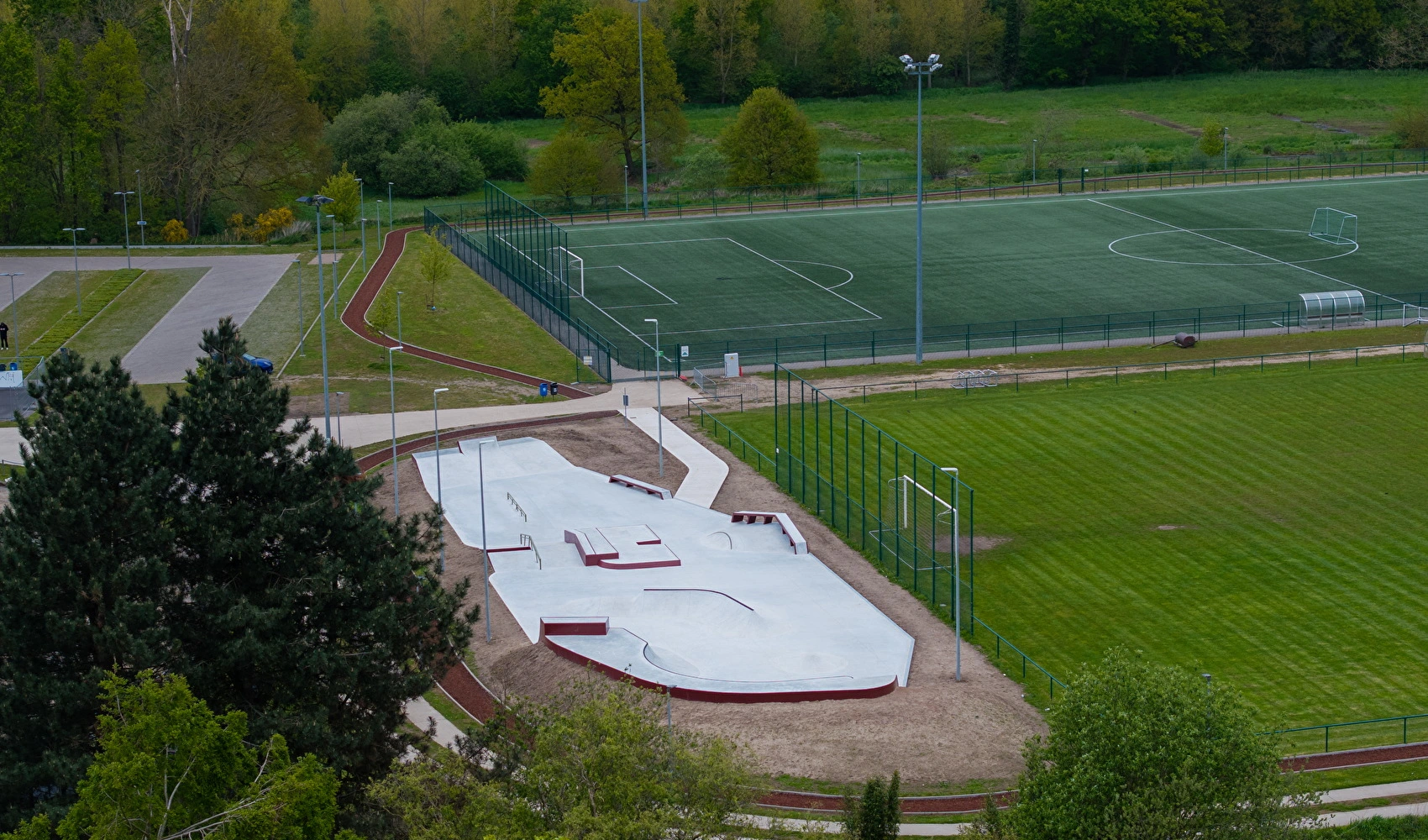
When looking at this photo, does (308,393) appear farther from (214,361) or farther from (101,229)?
(101,229)

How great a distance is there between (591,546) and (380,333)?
38.0 m

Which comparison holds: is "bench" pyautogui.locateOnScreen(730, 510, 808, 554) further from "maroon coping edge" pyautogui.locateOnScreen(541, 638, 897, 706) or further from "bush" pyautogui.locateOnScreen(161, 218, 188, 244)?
"bush" pyautogui.locateOnScreen(161, 218, 188, 244)

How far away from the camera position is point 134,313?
320ft

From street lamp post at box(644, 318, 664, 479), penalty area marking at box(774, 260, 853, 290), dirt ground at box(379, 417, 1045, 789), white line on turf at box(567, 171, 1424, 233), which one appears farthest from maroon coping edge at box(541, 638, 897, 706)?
white line on turf at box(567, 171, 1424, 233)

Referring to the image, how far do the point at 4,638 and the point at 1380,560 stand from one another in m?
39.8

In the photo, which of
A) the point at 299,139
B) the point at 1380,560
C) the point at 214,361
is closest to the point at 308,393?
the point at 214,361

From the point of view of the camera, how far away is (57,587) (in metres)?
33.8

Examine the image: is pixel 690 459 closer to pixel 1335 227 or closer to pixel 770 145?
pixel 1335 227

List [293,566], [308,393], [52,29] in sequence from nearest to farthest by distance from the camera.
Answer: [293,566] < [308,393] < [52,29]

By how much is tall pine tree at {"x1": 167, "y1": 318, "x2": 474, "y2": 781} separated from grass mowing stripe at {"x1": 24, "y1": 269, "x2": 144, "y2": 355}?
54.7 meters

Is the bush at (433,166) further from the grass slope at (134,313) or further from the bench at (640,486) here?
the bench at (640,486)

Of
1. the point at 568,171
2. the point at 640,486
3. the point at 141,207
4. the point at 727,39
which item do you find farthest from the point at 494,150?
the point at 640,486

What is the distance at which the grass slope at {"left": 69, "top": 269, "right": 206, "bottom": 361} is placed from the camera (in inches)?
3548

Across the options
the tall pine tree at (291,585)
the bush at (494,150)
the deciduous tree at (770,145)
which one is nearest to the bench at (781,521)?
the tall pine tree at (291,585)
